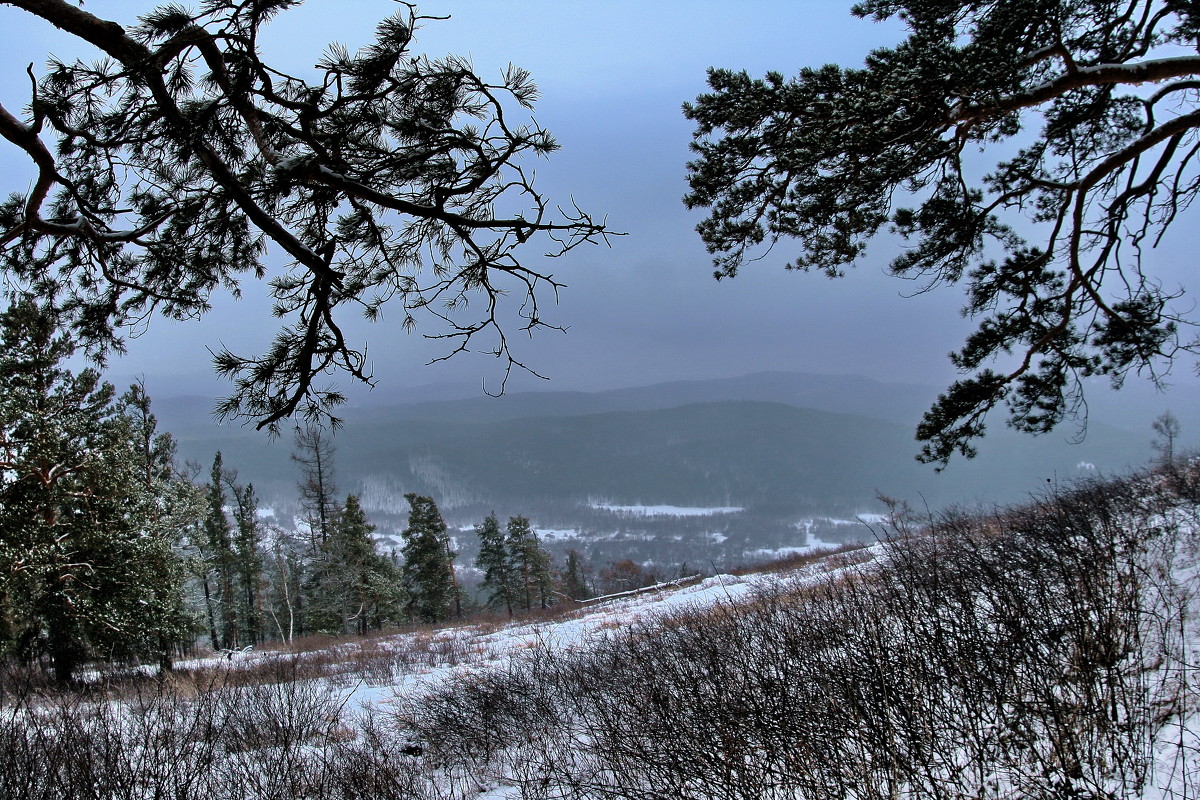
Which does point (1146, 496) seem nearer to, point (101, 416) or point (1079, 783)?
point (1079, 783)

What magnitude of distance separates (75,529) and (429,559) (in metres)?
24.8

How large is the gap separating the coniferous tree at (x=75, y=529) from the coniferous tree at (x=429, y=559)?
19.4 metres

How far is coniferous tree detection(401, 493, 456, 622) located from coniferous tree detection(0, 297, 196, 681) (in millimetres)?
19359

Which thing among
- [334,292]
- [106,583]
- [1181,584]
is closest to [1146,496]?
[1181,584]

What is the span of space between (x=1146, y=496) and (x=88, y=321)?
1495cm

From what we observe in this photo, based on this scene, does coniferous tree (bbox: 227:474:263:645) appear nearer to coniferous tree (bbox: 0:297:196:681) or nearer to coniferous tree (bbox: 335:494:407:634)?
coniferous tree (bbox: 335:494:407:634)

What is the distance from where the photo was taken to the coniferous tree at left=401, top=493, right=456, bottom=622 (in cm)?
3700

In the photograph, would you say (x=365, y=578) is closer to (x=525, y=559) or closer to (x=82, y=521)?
(x=525, y=559)

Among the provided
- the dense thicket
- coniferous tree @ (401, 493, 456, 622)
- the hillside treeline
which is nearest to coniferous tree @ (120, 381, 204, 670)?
the hillside treeline

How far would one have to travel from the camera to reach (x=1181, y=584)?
16.2ft

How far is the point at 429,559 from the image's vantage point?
37531 millimetres

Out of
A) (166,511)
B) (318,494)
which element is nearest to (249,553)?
(318,494)

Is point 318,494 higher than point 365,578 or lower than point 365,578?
higher

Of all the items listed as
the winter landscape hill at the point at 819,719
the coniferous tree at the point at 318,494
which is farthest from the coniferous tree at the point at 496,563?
the winter landscape hill at the point at 819,719
